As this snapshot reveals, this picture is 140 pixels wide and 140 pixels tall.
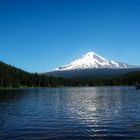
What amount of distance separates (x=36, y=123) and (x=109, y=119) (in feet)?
36.2

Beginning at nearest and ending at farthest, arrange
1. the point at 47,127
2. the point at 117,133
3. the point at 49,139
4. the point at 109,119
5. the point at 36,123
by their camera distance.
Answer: the point at 49,139 → the point at 117,133 → the point at 47,127 → the point at 36,123 → the point at 109,119

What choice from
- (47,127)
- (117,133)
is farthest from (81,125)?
(117,133)

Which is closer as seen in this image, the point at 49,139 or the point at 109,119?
the point at 49,139

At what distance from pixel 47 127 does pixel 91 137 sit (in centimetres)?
945

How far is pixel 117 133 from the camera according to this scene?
4388 centimetres

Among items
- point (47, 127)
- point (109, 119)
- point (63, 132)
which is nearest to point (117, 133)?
point (63, 132)

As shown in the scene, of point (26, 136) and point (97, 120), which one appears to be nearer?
point (26, 136)

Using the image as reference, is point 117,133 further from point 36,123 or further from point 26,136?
point 36,123

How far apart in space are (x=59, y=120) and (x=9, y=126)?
933cm

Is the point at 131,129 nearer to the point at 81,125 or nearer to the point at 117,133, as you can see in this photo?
the point at 117,133

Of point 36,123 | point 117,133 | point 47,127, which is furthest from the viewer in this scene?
point 36,123

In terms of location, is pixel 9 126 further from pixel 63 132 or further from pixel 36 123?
pixel 63 132

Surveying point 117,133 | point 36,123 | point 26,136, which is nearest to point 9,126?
point 36,123

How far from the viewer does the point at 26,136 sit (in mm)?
42844
